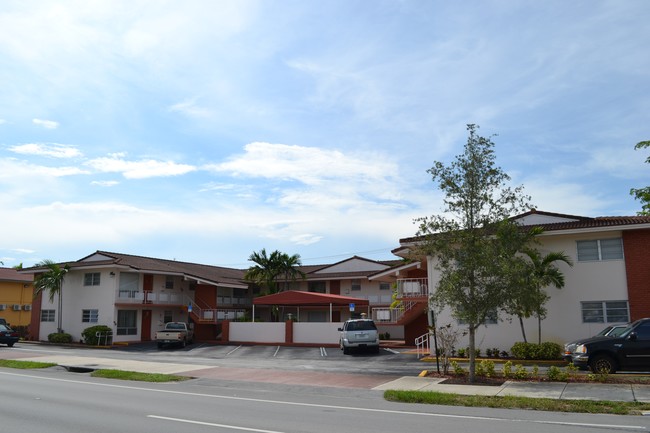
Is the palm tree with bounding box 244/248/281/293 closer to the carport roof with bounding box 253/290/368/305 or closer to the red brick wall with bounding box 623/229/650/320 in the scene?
the carport roof with bounding box 253/290/368/305

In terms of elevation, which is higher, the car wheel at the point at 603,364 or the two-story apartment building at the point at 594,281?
the two-story apartment building at the point at 594,281

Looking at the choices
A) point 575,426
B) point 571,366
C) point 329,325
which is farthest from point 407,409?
point 329,325

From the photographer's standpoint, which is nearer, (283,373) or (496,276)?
(496,276)

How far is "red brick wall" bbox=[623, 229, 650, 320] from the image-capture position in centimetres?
2277

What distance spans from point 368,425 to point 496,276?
8321mm

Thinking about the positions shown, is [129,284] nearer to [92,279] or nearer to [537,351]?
[92,279]

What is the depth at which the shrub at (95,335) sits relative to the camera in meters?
37.1

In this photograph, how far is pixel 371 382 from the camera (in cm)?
1820

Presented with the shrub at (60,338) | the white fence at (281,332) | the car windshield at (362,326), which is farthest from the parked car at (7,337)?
the car windshield at (362,326)

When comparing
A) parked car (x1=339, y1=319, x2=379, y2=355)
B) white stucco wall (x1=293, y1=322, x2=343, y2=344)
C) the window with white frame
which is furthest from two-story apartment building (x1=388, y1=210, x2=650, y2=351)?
the window with white frame

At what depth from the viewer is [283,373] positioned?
2128cm

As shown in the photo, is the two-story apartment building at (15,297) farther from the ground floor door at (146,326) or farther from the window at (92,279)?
the ground floor door at (146,326)

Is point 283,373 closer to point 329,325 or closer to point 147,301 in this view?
point 329,325

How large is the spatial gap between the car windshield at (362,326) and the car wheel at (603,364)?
45.3ft
